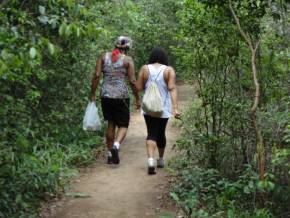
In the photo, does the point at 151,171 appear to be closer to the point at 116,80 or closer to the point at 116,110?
the point at 116,110

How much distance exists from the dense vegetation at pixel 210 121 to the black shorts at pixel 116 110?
83 centimetres

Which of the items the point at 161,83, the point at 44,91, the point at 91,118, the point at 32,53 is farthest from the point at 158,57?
the point at 32,53

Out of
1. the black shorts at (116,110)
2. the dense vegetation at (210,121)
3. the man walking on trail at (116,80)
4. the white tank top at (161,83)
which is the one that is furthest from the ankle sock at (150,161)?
the black shorts at (116,110)

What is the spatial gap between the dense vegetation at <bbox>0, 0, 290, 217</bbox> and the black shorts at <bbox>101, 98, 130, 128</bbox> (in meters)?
0.83

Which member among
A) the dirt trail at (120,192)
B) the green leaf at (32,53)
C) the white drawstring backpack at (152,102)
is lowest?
the dirt trail at (120,192)

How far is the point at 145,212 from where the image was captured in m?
6.25

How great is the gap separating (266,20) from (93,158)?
352 centimetres

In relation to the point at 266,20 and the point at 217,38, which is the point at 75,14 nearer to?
the point at 217,38

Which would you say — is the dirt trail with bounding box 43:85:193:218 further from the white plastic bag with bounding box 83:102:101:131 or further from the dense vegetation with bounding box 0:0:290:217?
the white plastic bag with bounding box 83:102:101:131

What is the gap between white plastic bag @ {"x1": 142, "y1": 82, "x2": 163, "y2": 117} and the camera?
24.1 feet

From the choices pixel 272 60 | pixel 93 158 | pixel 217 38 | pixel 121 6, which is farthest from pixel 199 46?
pixel 121 6

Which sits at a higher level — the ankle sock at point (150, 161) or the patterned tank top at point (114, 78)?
the patterned tank top at point (114, 78)

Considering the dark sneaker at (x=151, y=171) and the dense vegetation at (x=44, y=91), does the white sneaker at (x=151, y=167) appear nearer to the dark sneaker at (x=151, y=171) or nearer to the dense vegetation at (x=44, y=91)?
the dark sneaker at (x=151, y=171)

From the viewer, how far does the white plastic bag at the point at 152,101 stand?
7340 millimetres
